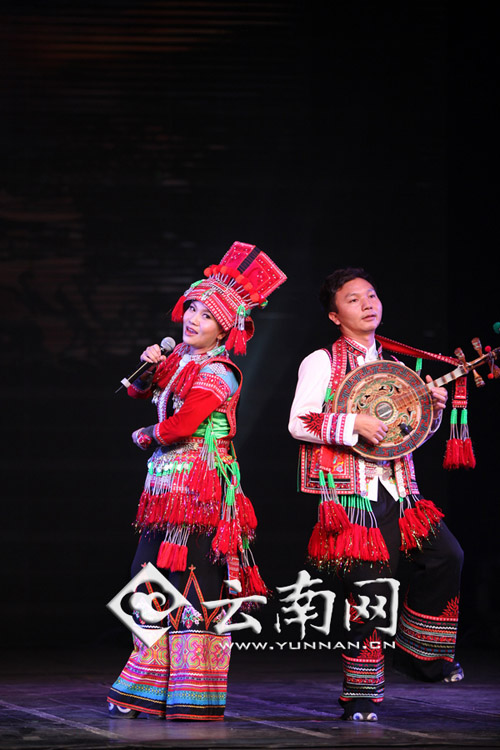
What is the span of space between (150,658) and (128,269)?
2319 millimetres

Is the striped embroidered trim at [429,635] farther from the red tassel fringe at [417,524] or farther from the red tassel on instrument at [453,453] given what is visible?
the red tassel on instrument at [453,453]

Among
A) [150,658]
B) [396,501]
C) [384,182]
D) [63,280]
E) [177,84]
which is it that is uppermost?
[177,84]

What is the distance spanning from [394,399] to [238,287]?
0.65 m

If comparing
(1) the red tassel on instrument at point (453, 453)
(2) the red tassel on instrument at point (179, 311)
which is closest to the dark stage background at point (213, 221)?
(2) the red tassel on instrument at point (179, 311)

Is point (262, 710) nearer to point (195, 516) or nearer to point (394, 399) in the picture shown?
point (195, 516)

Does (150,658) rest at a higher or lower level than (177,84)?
lower

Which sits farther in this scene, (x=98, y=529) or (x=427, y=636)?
(x=98, y=529)

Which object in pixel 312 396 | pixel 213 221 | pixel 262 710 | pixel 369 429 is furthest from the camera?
pixel 213 221

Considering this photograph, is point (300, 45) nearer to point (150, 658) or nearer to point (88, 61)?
point (88, 61)

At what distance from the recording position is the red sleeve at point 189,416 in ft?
11.7

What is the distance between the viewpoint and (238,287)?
12.6ft

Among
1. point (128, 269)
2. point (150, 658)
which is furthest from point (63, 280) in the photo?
point (150, 658)

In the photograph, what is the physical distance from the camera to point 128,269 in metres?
5.43

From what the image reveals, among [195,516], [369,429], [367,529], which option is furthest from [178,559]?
[369,429]
